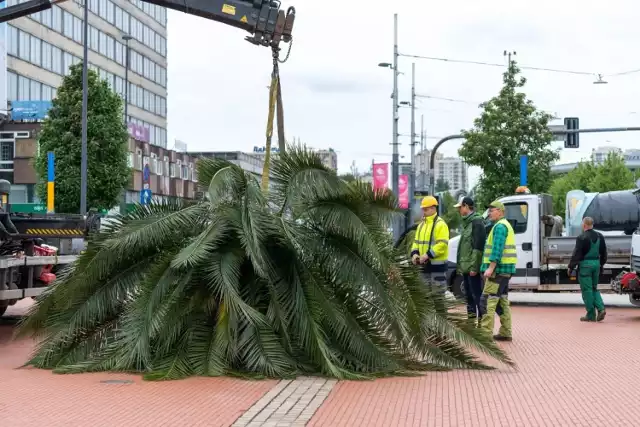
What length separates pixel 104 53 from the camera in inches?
2653

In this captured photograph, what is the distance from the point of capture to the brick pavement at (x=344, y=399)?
7.59 meters

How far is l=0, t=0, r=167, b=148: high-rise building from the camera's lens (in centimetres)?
5622

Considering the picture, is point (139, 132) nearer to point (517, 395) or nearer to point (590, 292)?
point (590, 292)

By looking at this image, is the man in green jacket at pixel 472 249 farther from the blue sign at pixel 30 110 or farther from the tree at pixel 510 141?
the blue sign at pixel 30 110

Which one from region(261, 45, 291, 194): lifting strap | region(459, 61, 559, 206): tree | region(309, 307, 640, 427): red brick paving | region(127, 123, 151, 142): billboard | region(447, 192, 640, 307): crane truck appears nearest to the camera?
region(309, 307, 640, 427): red brick paving

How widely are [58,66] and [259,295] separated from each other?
54.7m

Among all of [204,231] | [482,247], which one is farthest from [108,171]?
[204,231]

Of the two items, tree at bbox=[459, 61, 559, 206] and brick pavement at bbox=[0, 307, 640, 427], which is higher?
tree at bbox=[459, 61, 559, 206]

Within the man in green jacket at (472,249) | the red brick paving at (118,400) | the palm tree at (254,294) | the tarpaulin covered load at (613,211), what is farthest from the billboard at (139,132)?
the red brick paving at (118,400)

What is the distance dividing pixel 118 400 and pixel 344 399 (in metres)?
1.88

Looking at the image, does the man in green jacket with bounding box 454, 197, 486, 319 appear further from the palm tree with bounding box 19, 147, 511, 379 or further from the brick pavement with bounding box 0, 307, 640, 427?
the palm tree with bounding box 19, 147, 511, 379

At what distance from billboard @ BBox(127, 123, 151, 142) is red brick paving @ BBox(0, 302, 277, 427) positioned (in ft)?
195

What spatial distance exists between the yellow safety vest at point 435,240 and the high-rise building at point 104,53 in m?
36.1

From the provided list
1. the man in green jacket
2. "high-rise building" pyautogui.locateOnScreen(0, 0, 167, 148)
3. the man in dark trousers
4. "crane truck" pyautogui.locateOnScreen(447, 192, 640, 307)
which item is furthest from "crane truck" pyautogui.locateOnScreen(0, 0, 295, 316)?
"high-rise building" pyautogui.locateOnScreen(0, 0, 167, 148)
